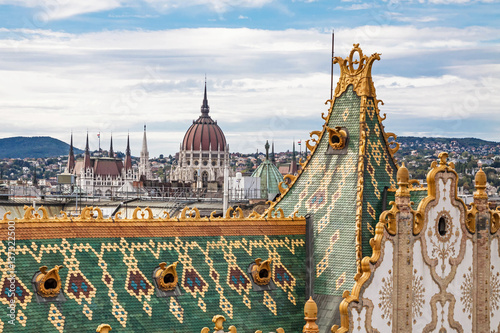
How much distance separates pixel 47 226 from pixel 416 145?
7855cm

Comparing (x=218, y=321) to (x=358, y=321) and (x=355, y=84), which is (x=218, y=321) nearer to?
(x=358, y=321)

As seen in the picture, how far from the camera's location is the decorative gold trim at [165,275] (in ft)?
105

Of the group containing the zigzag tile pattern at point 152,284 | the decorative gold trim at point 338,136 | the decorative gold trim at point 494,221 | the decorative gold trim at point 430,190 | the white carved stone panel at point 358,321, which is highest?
the decorative gold trim at point 338,136

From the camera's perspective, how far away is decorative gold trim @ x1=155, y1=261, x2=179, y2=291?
32.0 meters

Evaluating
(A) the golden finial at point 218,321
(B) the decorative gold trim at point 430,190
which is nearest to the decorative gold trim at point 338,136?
(B) the decorative gold trim at point 430,190

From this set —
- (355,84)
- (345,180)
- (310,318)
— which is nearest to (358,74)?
(355,84)

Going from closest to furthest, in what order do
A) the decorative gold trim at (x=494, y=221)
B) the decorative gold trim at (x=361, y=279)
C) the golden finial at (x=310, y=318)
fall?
the golden finial at (x=310, y=318) → the decorative gold trim at (x=361, y=279) → the decorative gold trim at (x=494, y=221)

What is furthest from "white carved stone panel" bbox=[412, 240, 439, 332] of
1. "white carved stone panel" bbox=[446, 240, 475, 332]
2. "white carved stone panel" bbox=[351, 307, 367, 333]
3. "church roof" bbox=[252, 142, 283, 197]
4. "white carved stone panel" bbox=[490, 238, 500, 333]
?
"church roof" bbox=[252, 142, 283, 197]

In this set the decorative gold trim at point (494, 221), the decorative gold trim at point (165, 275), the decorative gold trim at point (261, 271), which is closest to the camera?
the decorative gold trim at point (165, 275)

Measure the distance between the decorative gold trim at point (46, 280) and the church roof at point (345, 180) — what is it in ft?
32.5

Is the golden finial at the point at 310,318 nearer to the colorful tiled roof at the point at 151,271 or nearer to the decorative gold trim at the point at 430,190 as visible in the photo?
the colorful tiled roof at the point at 151,271

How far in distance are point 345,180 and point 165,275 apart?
8569mm

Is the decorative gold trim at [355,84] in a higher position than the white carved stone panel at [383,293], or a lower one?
higher

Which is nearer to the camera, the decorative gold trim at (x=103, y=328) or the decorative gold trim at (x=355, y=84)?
the decorative gold trim at (x=103, y=328)
